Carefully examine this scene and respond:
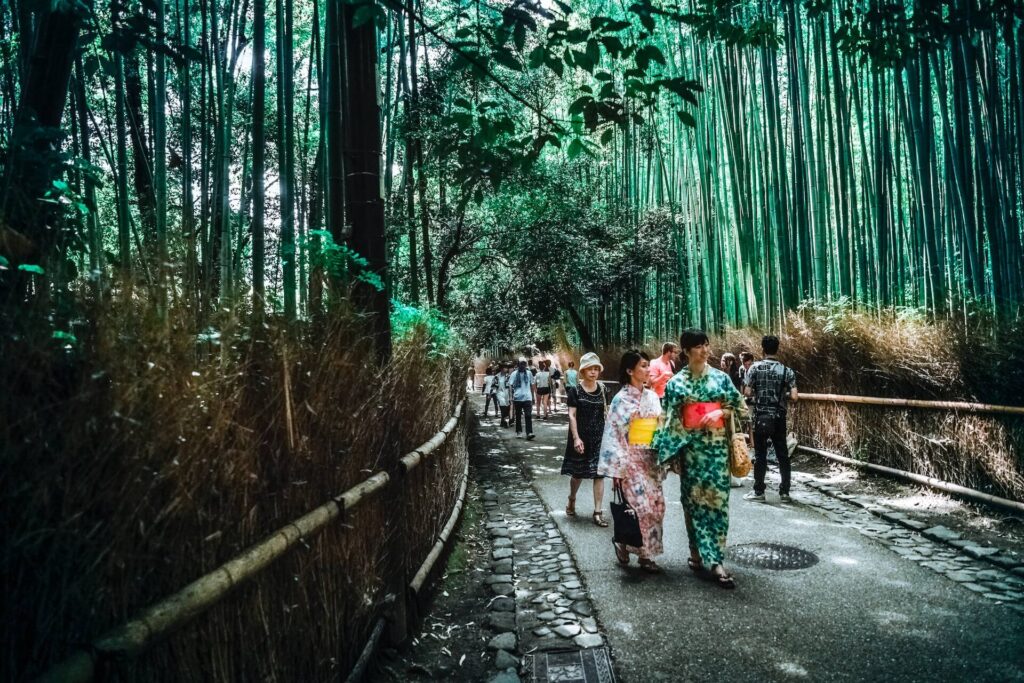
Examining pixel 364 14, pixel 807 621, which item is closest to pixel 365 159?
pixel 364 14

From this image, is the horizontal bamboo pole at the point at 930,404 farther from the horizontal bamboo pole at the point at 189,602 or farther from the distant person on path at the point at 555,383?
the distant person on path at the point at 555,383

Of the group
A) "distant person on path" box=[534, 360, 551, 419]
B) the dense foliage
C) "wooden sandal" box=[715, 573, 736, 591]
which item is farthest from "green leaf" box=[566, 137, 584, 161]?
"distant person on path" box=[534, 360, 551, 419]

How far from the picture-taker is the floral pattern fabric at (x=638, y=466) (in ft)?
11.7

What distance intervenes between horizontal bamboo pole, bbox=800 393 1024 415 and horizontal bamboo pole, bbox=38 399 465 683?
14.8 feet

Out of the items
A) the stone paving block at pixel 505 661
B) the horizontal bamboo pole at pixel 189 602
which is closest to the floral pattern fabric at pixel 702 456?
the stone paving block at pixel 505 661

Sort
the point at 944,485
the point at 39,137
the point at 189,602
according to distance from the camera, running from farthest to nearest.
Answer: the point at 944,485, the point at 39,137, the point at 189,602

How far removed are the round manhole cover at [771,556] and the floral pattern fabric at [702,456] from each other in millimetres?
373

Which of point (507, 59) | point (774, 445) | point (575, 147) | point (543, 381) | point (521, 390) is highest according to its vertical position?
point (507, 59)

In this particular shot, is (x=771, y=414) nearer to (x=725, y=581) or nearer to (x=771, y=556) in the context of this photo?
(x=771, y=556)

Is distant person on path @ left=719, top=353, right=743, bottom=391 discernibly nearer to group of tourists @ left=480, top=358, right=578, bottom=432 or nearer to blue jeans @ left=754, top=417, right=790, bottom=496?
blue jeans @ left=754, top=417, right=790, bottom=496

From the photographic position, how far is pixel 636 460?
373 cm

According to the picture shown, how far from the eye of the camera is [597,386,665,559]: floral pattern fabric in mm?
3574

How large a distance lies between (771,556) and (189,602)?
3378 millimetres

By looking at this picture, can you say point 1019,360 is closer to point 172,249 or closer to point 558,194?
point 172,249
